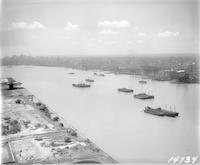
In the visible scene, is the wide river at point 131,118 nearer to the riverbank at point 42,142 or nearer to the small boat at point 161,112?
the small boat at point 161,112

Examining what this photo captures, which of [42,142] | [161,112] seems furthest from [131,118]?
[42,142]

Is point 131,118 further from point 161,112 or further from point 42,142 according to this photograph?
point 42,142

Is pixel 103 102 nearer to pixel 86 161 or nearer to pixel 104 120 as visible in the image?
pixel 104 120

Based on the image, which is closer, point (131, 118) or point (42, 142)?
point (42, 142)

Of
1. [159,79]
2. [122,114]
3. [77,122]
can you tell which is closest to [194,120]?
[122,114]

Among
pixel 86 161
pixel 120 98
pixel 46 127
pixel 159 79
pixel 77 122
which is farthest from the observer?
pixel 159 79

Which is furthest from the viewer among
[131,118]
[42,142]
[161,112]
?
[161,112]
